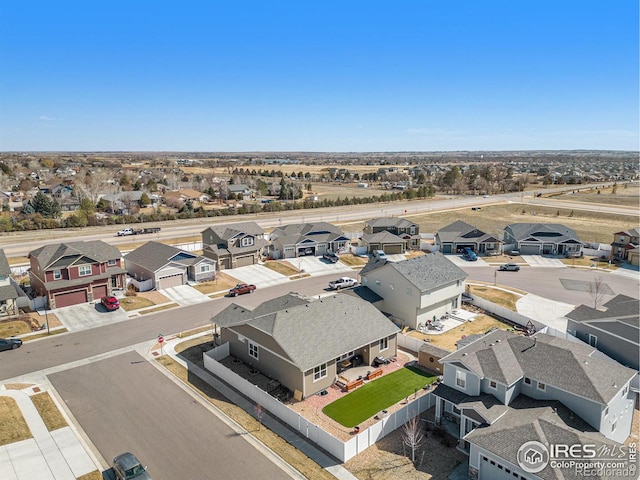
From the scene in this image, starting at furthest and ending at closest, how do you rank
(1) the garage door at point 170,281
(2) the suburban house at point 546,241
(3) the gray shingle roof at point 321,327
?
(2) the suburban house at point 546,241 < (1) the garage door at point 170,281 < (3) the gray shingle roof at point 321,327

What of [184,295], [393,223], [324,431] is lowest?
[184,295]

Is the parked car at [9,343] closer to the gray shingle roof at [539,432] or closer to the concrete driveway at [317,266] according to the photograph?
the concrete driveway at [317,266]

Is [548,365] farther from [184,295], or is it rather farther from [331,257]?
[331,257]

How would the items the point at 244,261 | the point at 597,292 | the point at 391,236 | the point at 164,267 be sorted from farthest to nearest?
1. the point at 391,236
2. the point at 244,261
3. the point at 164,267
4. the point at 597,292

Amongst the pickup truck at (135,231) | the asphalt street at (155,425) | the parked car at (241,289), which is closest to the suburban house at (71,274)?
the parked car at (241,289)

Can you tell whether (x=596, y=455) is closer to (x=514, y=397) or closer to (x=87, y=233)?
(x=514, y=397)

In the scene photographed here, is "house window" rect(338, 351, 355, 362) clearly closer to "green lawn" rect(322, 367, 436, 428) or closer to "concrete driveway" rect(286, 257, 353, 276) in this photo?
"green lawn" rect(322, 367, 436, 428)

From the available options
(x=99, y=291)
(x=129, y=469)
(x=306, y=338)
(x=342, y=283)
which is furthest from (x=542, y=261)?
(x=129, y=469)
